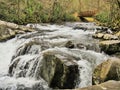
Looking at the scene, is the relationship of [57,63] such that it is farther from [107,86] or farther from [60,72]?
[107,86]

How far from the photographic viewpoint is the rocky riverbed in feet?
29.0

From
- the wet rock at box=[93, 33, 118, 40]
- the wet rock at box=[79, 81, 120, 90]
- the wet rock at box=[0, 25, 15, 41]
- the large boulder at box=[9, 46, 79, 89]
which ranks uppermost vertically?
the wet rock at box=[79, 81, 120, 90]

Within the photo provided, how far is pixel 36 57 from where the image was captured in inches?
400

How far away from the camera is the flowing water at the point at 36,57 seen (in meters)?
9.31

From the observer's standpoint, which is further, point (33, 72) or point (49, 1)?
point (49, 1)

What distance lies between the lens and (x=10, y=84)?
9.38 meters

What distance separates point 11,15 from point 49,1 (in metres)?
5.19

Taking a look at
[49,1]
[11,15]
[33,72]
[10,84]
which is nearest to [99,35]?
[33,72]

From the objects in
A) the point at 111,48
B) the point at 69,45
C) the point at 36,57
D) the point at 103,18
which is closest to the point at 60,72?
the point at 36,57

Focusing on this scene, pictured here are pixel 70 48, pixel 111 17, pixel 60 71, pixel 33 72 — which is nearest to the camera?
pixel 60 71

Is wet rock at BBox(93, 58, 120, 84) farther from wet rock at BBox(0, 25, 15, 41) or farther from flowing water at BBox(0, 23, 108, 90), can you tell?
wet rock at BBox(0, 25, 15, 41)

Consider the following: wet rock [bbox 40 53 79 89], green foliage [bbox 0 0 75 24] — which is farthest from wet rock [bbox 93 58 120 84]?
green foliage [bbox 0 0 75 24]

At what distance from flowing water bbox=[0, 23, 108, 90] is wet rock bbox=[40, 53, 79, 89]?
0.21 metres

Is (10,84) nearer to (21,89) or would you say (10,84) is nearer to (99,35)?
(21,89)
